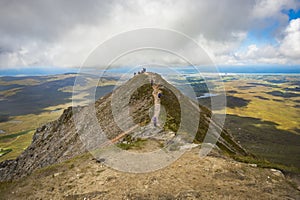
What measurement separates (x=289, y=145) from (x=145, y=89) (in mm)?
152670

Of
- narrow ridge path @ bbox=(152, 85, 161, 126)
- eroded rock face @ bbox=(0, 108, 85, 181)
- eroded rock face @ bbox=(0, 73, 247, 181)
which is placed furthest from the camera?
eroded rock face @ bbox=(0, 108, 85, 181)

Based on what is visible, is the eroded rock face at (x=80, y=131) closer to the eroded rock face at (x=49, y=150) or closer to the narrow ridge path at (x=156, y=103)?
the eroded rock face at (x=49, y=150)

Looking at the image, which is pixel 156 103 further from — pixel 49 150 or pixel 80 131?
pixel 49 150

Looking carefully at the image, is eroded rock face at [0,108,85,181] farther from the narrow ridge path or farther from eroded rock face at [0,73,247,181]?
the narrow ridge path

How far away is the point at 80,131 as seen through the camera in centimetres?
5094

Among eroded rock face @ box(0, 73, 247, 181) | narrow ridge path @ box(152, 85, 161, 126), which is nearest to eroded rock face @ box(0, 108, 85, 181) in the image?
eroded rock face @ box(0, 73, 247, 181)

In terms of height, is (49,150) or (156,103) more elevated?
(156,103)

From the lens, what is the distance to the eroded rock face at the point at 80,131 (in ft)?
136

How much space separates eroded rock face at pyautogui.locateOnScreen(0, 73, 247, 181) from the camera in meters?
41.5

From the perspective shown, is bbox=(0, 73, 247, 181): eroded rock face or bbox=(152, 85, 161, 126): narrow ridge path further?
bbox=(0, 73, 247, 181): eroded rock face

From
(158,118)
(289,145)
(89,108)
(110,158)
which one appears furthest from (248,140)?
(110,158)

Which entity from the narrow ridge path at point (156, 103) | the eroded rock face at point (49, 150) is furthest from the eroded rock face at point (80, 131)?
the narrow ridge path at point (156, 103)

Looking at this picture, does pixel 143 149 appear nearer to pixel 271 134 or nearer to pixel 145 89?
pixel 145 89

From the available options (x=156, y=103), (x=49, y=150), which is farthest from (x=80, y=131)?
(x=156, y=103)
